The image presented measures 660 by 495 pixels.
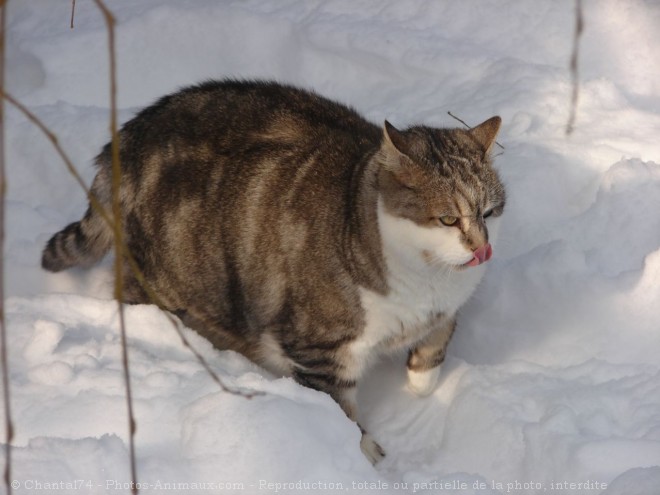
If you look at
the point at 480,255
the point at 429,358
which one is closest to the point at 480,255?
the point at 480,255

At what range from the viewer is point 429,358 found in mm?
2891

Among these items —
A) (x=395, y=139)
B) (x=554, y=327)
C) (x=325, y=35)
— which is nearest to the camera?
(x=395, y=139)

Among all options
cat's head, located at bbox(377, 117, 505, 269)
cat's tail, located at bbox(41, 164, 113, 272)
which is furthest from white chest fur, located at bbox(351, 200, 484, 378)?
cat's tail, located at bbox(41, 164, 113, 272)

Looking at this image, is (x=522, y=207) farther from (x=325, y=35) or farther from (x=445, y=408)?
(x=325, y=35)

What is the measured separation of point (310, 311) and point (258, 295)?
20 centimetres

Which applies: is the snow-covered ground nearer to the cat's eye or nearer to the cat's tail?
the cat's tail

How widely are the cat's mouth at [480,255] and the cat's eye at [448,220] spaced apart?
9cm

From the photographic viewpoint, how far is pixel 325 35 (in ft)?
13.4

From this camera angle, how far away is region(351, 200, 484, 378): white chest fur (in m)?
2.52

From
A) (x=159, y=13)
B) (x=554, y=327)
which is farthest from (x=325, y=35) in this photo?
(x=554, y=327)

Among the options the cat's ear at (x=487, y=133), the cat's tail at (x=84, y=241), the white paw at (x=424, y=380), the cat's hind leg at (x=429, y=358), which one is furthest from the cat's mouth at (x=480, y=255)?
the cat's tail at (x=84, y=241)

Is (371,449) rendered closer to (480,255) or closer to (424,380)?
(424,380)

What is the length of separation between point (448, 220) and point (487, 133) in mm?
344

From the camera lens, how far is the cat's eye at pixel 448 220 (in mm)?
2438
